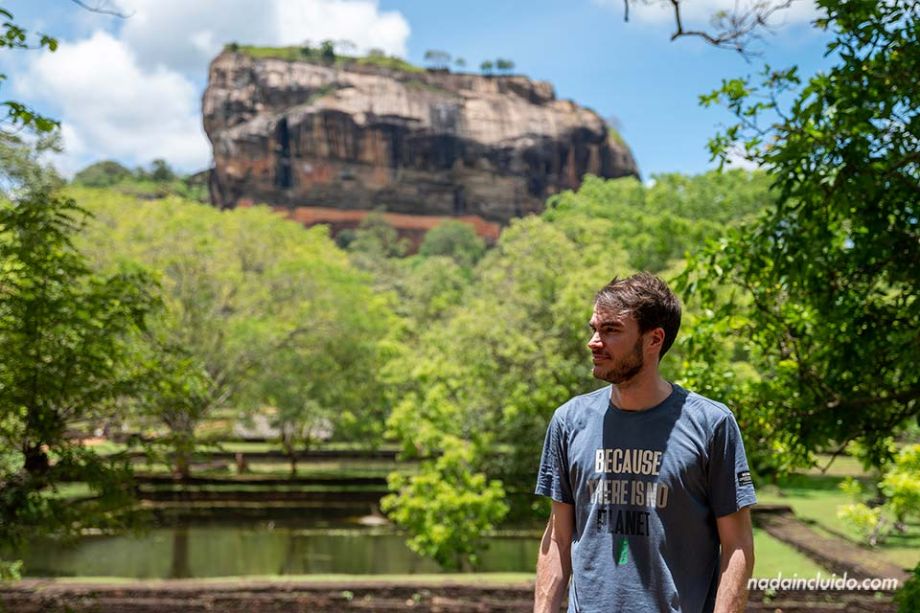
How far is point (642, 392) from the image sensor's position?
2.35 metres

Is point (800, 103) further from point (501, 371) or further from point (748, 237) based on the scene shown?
point (501, 371)

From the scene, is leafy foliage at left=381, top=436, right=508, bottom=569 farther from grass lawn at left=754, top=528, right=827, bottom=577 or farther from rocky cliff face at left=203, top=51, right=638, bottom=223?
rocky cliff face at left=203, top=51, right=638, bottom=223

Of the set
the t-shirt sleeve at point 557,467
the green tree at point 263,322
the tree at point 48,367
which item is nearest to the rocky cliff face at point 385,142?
the green tree at point 263,322

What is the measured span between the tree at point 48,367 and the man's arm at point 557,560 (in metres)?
4.66

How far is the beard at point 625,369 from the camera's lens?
234 centimetres

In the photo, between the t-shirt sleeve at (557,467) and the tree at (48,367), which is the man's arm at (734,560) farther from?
the tree at (48,367)

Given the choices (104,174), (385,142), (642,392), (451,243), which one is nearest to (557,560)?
(642,392)

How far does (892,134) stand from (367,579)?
7172mm

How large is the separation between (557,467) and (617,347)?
14.4 inches

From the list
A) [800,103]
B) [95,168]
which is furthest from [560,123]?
[800,103]

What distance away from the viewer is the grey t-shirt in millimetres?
2242

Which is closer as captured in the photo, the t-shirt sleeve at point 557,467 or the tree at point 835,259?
the t-shirt sleeve at point 557,467

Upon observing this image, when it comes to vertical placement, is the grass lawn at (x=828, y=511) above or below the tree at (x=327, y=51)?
below

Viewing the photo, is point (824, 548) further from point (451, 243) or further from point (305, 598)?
point (451, 243)
